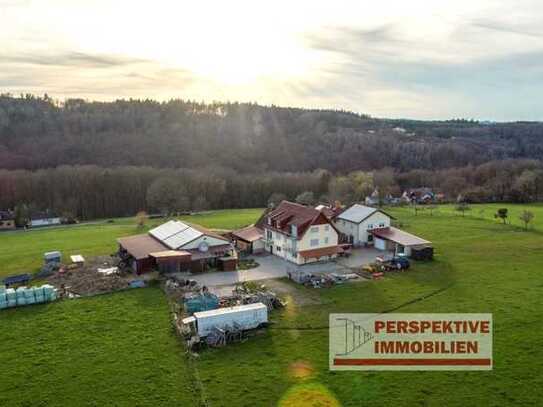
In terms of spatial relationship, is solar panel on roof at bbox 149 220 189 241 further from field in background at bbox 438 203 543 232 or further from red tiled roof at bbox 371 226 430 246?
field in background at bbox 438 203 543 232

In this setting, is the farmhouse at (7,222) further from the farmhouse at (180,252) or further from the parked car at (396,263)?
the parked car at (396,263)

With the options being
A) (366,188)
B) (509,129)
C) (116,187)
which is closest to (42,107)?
(116,187)

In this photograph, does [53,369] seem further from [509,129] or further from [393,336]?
[509,129]

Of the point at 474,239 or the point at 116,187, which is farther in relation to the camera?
the point at 116,187
